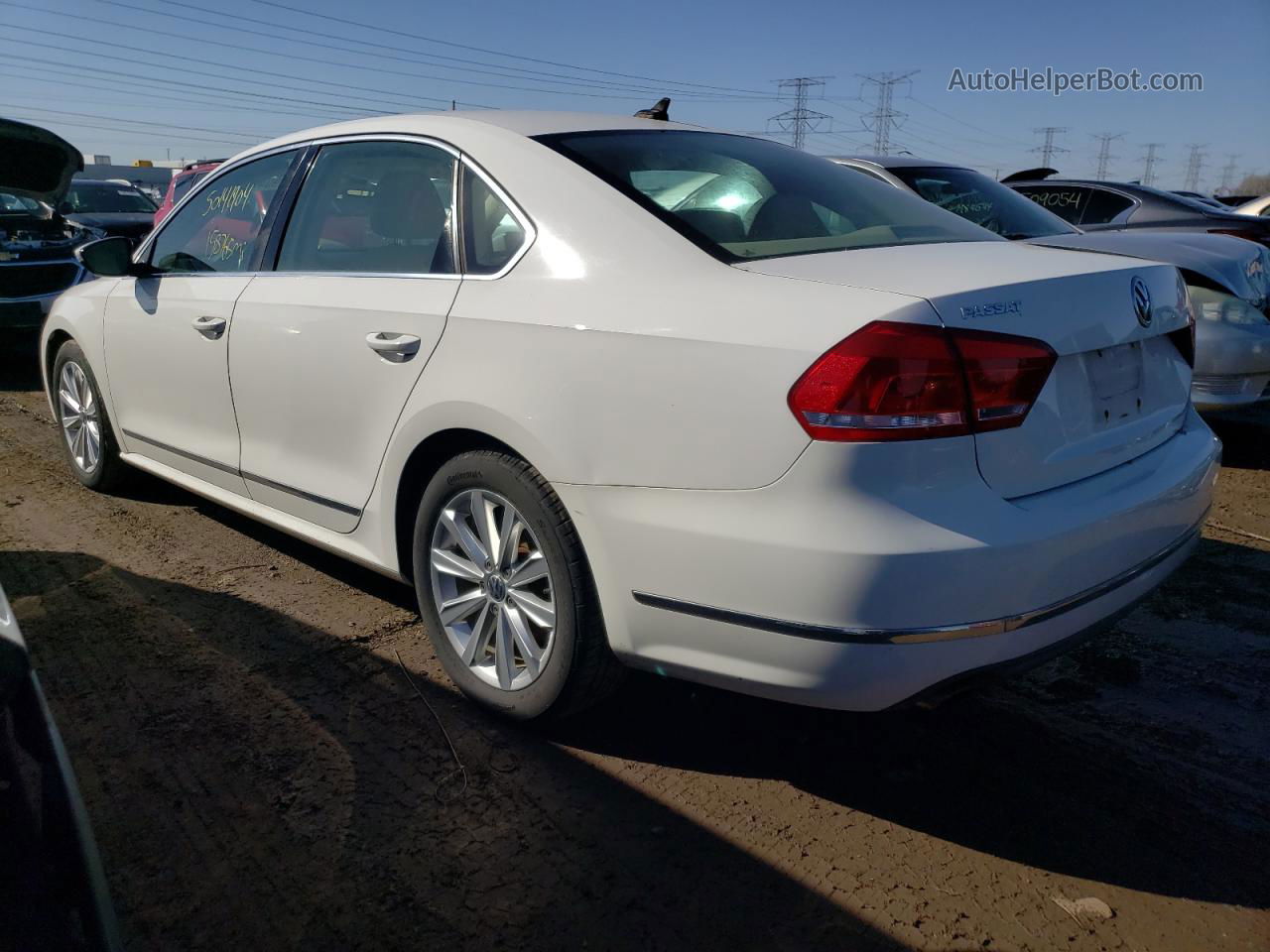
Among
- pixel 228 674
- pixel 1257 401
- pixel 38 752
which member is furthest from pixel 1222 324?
pixel 38 752

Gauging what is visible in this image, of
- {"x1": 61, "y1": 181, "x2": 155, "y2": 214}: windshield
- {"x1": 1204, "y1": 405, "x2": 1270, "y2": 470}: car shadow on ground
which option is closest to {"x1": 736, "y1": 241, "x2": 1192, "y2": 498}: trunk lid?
{"x1": 1204, "y1": 405, "x2": 1270, "y2": 470}: car shadow on ground

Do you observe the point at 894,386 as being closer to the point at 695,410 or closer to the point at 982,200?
the point at 695,410

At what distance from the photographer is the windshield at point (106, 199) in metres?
14.9

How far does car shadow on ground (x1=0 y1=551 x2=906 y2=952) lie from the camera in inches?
80.9

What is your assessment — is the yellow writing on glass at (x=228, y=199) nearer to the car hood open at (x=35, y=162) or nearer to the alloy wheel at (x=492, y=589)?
the car hood open at (x=35, y=162)

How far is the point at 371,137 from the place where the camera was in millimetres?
3381

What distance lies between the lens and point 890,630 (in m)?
2.03

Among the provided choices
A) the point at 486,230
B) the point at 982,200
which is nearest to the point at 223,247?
the point at 486,230

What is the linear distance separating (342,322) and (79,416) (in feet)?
8.43

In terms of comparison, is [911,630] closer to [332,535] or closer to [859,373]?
[859,373]

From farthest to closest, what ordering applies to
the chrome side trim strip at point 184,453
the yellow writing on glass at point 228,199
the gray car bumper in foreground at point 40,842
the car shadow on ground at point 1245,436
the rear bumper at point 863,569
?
the car shadow on ground at point 1245,436 → the yellow writing on glass at point 228,199 → the chrome side trim strip at point 184,453 → the rear bumper at point 863,569 → the gray car bumper in foreground at point 40,842

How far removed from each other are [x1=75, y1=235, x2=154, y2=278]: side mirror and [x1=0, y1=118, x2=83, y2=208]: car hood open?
520 millimetres

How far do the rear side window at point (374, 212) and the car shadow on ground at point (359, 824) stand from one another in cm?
125

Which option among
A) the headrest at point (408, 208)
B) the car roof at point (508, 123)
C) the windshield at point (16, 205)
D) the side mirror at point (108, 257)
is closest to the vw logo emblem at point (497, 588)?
the headrest at point (408, 208)
